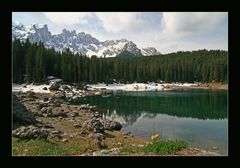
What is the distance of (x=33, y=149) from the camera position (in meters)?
13.0

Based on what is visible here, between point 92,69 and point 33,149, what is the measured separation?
87.4 metres

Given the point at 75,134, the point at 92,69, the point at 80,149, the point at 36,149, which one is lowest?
the point at 75,134

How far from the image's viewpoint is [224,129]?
27781mm

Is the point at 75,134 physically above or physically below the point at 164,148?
below

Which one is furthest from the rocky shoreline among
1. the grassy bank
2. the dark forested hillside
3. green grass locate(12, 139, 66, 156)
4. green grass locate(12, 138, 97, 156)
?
the dark forested hillside

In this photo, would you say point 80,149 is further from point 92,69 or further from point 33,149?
point 92,69

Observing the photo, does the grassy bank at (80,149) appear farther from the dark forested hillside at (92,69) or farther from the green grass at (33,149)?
the dark forested hillside at (92,69)

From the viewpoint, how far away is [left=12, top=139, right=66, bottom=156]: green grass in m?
12.4

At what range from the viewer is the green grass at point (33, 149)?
40.6 ft

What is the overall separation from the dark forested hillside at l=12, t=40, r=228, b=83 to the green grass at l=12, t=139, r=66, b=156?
208ft

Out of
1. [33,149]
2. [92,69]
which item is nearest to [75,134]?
[33,149]

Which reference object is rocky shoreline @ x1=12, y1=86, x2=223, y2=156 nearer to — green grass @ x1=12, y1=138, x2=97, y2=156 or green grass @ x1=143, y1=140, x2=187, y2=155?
green grass @ x1=143, y1=140, x2=187, y2=155
